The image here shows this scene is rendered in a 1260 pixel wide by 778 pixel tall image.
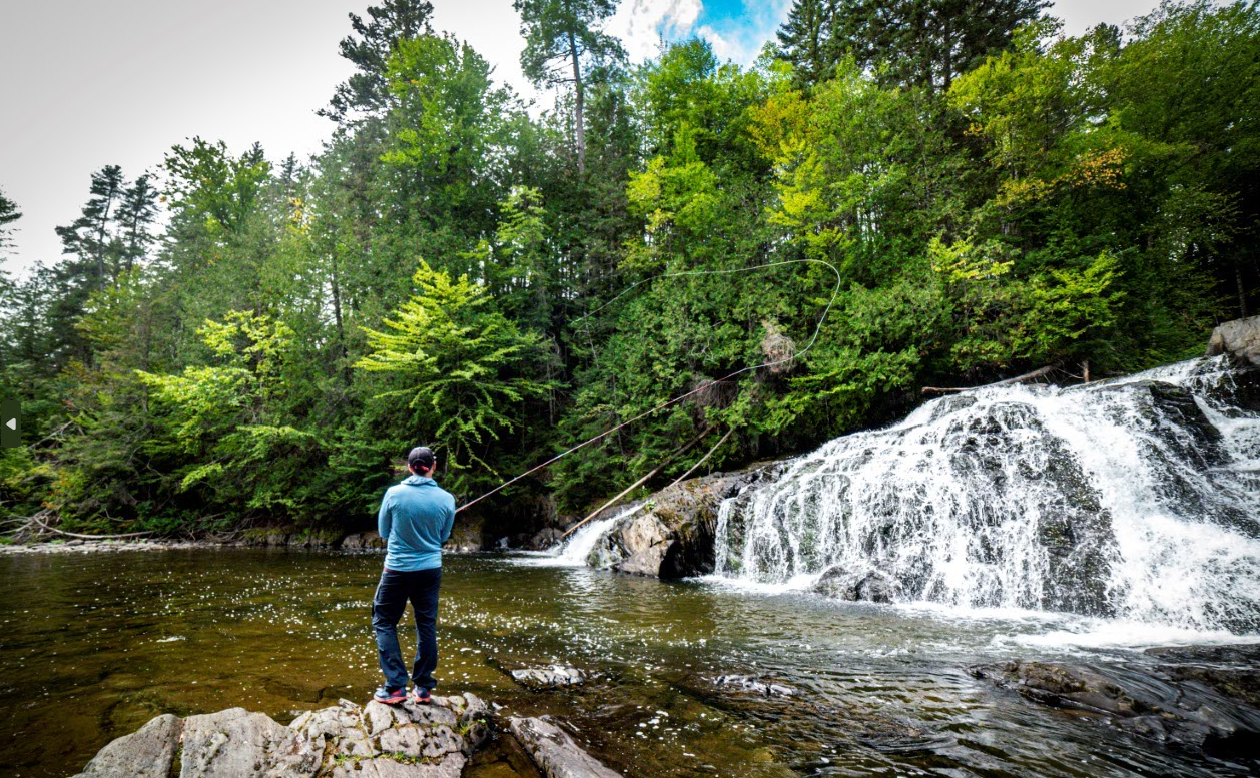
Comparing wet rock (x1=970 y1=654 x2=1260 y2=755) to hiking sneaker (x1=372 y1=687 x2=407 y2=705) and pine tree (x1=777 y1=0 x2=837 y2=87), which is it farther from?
pine tree (x1=777 y1=0 x2=837 y2=87)

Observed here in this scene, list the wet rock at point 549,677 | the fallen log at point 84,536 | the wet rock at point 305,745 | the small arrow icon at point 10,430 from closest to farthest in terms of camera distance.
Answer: the wet rock at point 305,745 < the wet rock at point 549,677 < the fallen log at point 84,536 < the small arrow icon at point 10,430

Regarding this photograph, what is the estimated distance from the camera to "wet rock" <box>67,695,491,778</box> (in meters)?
2.84

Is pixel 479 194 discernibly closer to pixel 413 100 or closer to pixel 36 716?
pixel 413 100

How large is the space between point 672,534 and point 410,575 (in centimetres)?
863

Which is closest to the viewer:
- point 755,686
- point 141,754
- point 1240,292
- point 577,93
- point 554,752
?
point 141,754

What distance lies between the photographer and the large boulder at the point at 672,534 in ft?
38.4

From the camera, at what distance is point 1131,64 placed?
679 inches

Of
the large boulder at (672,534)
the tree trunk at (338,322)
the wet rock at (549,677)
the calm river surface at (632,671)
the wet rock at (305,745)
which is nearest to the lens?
the wet rock at (305,745)

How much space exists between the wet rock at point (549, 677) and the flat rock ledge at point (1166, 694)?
12.9 ft

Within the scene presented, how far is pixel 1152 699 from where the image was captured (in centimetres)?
412

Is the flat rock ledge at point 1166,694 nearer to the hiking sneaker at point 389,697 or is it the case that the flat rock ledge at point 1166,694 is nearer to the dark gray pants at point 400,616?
the dark gray pants at point 400,616

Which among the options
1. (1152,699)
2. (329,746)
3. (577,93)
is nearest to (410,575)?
(329,746)

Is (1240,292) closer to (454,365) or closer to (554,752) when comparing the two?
(554,752)

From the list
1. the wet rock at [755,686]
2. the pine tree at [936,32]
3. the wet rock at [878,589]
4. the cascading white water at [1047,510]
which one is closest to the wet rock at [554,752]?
the wet rock at [755,686]
